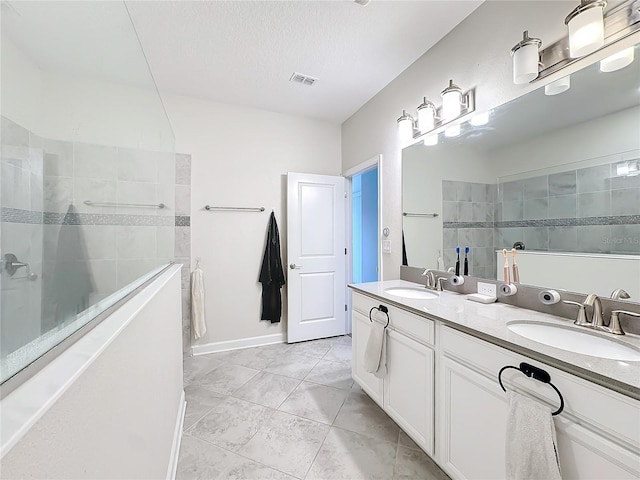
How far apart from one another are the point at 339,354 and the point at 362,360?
36.2 inches

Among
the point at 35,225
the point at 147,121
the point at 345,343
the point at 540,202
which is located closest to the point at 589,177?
the point at 540,202

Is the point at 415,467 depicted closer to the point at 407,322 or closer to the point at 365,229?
the point at 407,322

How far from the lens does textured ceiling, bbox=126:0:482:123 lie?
1713 millimetres

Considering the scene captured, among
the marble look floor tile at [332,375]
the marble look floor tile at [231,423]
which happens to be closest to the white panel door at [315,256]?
the marble look floor tile at [332,375]

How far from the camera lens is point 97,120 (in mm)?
856

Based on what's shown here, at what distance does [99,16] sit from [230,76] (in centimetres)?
176

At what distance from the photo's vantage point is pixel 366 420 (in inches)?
70.7

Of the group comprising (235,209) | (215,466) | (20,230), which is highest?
(235,209)

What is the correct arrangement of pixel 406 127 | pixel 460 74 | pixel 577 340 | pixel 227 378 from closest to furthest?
pixel 577 340
pixel 460 74
pixel 406 127
pixel 227 378

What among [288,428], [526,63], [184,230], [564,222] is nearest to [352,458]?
[288,428]

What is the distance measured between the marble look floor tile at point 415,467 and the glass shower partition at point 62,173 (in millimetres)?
1564

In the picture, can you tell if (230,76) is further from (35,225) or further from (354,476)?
(354,476)

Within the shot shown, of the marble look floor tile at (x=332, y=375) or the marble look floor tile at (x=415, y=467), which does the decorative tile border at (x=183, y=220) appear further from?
the marble look floor tile at (x=415, y=467)

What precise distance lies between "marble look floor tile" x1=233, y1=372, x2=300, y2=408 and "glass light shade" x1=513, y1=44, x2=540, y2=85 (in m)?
2.48
